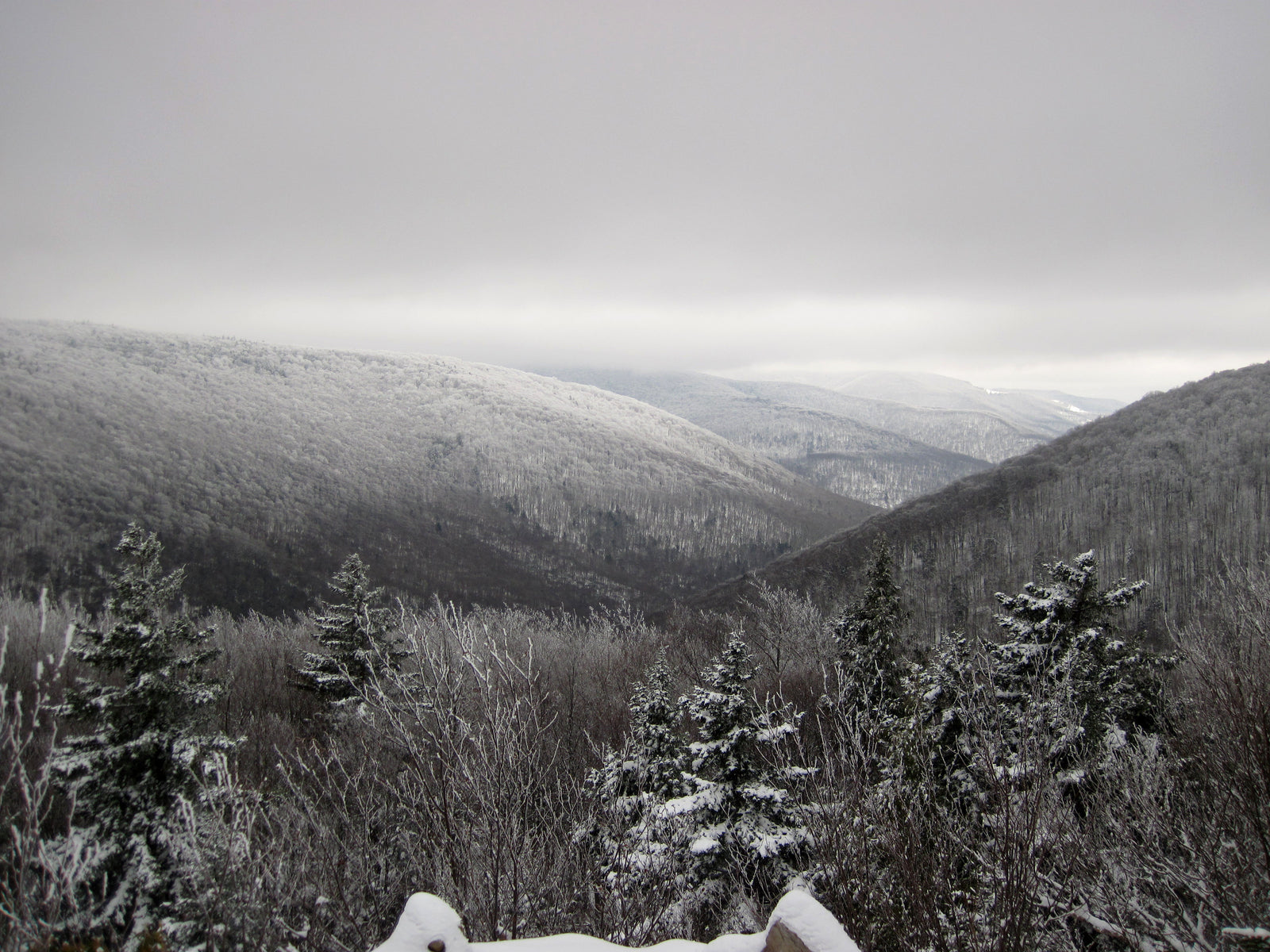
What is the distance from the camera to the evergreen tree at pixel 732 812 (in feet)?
36.3

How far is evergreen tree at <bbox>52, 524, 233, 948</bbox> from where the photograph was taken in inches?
450

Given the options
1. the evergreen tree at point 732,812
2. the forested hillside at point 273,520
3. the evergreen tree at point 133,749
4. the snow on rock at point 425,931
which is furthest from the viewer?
the forested hillside at point 273,520

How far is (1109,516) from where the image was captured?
84125mm

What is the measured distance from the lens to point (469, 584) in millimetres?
145125

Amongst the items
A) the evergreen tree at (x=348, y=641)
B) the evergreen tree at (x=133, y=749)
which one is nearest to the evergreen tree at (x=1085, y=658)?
the evergreen tree at (x=133, y=749)

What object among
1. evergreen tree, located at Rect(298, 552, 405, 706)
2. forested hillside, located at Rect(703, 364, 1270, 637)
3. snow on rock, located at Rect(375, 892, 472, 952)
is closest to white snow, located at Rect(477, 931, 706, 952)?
snow on rock, located at Rect(375, 892, 472, 952)

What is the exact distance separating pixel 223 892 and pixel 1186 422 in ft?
387

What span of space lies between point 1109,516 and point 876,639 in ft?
278

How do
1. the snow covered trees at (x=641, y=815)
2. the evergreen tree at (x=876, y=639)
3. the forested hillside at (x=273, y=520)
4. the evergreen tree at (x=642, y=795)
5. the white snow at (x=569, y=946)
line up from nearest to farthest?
1. the white snow at (x=569, y=946)
2. the snow covered trees at (x=641, y=815)
3. the evergreen tree at (x=642, y=795)
4. the evergreen tree at (x=876, y=639)
5. the forested hillside at (x=273, y=520)

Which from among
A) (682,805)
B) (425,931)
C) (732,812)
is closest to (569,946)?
(425,931)

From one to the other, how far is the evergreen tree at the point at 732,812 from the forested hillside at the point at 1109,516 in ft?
201

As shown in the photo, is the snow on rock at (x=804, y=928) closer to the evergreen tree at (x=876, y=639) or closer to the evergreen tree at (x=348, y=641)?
the evergreen tree at (x=876, y=639)

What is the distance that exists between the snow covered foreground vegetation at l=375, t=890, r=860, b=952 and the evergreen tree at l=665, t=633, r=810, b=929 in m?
6.41

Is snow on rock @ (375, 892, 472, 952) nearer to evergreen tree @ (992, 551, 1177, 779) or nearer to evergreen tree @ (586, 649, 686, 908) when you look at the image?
evergreen tree @ (586, 649, 686, 908)
